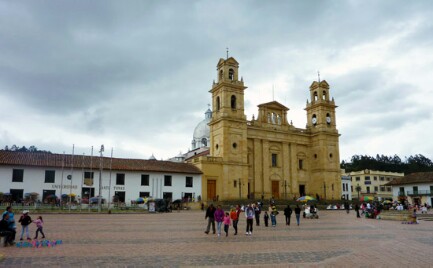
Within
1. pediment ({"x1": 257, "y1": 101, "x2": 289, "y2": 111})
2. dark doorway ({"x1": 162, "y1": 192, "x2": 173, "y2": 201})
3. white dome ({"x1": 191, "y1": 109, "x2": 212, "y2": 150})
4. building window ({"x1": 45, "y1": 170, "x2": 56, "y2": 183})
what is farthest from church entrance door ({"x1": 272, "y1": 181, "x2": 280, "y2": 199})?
building window ({"x1": 45, "y1": 170, "x2": 56, "y2": 183})

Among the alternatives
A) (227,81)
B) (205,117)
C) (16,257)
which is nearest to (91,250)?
(16,257)

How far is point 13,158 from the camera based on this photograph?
39.9 metres

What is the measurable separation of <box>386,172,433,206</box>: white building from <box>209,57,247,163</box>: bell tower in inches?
1240

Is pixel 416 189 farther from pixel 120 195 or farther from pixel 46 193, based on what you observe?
pixel 46 193

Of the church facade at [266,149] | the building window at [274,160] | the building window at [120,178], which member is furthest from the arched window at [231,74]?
the building window at [120,178]

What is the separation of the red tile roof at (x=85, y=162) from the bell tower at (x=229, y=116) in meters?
4.83

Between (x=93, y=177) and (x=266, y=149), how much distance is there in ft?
79.1

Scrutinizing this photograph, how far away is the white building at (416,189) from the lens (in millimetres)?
60487

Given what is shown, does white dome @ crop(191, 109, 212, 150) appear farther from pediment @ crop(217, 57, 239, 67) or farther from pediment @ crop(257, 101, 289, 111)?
pediment @ crop(217, 57, 239, 67)

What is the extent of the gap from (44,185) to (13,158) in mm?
4219

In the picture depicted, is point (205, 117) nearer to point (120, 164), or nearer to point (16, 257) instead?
point (120, 164)

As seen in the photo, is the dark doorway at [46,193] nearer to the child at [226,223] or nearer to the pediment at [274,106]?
the child at [226,223]

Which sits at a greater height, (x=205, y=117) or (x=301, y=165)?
(x=205, y=117)

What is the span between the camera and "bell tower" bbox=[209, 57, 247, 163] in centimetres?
4947
